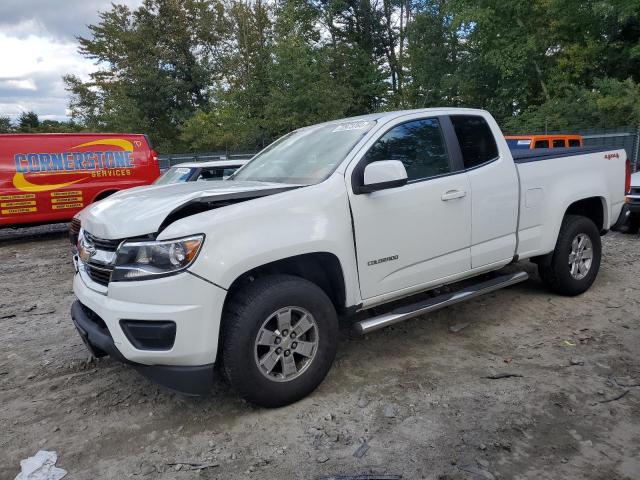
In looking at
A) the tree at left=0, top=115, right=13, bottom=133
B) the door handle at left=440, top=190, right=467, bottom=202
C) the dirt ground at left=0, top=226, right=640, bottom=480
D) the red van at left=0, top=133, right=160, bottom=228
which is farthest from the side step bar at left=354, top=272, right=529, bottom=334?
the tree at left=0, top=115, right=13, bottom=133

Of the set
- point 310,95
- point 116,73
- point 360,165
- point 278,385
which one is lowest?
point 278,385

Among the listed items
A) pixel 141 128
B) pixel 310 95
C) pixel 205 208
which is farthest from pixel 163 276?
pixel 141 128

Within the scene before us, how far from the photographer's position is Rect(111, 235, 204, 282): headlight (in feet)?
8.55

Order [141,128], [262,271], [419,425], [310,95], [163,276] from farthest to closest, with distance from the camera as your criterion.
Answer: [141,128], [310,95], [262,271], [419,425], [163,276]

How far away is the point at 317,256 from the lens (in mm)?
3104

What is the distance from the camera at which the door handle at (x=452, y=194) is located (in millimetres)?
3675

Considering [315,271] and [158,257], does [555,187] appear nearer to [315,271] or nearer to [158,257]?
[315,271]

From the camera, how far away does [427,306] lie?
11.8 ft

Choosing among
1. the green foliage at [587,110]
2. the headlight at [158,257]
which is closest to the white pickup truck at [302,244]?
the headlight at [158,257]

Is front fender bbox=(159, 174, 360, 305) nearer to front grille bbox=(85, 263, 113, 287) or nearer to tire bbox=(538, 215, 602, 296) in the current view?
front grille bbox=(85, 263, 113, 287)

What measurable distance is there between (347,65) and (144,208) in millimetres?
27716

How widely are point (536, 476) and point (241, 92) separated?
23.9 metres

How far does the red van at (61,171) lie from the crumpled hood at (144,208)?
729 cm

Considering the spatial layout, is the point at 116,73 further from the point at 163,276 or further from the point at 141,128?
the point at 163,276
